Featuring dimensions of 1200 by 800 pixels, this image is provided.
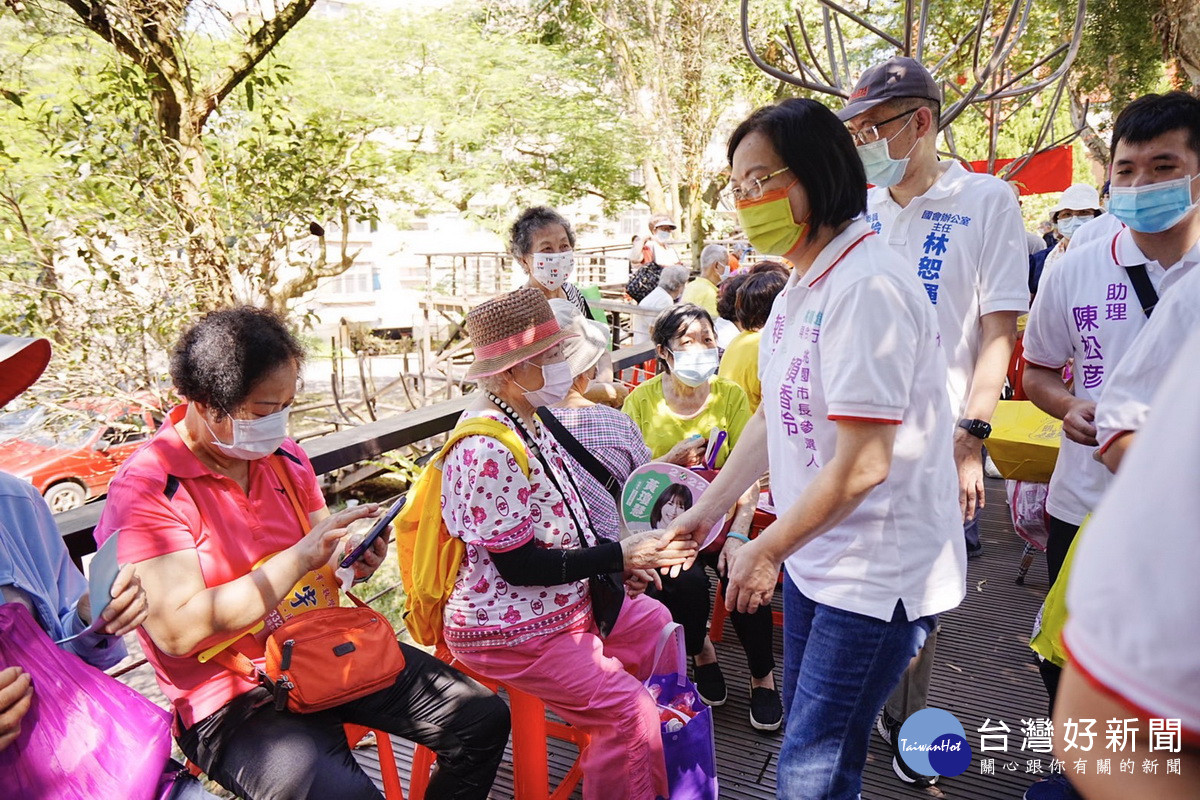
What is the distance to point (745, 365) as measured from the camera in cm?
389

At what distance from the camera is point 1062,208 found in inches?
285

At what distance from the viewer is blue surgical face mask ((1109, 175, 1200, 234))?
2.25 meters

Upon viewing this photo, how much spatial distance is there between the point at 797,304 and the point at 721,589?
6.79 feet

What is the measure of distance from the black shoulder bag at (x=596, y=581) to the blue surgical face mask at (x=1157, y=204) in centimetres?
176

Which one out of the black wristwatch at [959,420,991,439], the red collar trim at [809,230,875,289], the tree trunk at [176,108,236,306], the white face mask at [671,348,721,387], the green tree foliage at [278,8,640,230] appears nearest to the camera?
the red collar trim at [809,230,875,289]

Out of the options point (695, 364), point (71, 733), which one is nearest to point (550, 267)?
point (695, 364)

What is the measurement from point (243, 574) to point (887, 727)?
2.22m

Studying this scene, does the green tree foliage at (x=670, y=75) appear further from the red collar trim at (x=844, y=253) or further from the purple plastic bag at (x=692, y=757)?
the red collar trim at (x=844, y=253)

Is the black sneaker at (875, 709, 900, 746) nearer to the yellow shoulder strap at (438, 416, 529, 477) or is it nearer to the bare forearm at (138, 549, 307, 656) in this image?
the yellow shoulder strap at (438, 416, 529, 477)

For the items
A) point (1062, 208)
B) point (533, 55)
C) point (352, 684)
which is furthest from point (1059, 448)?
point (533, 55)

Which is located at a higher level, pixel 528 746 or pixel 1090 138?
pixel 1090 138

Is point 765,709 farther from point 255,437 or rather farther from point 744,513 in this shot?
point 255,437

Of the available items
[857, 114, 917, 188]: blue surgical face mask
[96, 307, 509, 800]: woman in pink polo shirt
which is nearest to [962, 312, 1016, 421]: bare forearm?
[857, 114, 917, 188]: blue surgical face mask

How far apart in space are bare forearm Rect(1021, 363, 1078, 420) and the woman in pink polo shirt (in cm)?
185
